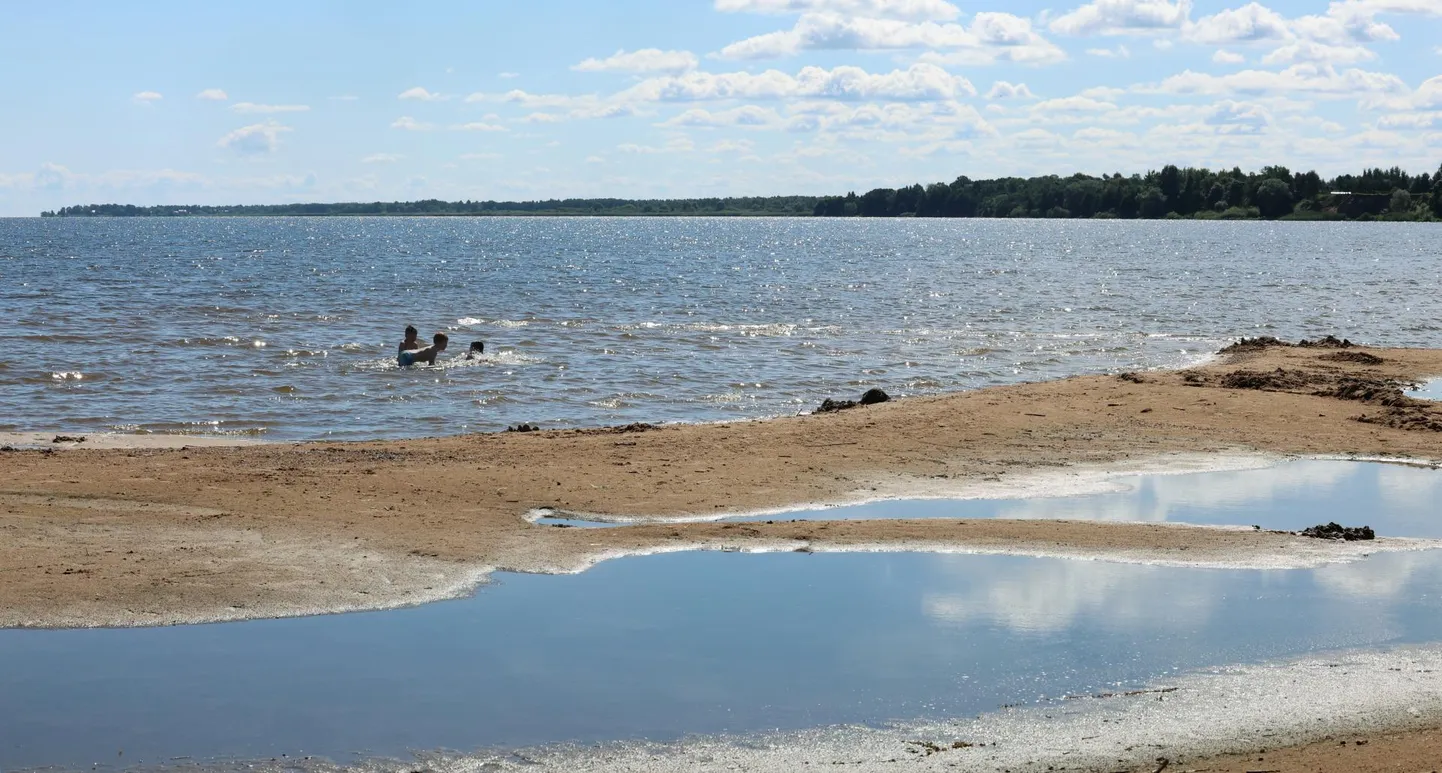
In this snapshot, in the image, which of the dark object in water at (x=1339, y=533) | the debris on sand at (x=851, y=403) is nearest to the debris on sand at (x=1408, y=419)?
the debris on sand at (x=851, y=403)

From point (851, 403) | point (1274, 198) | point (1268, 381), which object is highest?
point (1274, 198)

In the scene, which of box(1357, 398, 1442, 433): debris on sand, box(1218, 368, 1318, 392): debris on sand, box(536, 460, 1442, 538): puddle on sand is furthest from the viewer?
box(1218, 368, 1318, 392): debris on sand

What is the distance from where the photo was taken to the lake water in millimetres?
22969

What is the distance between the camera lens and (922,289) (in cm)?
5556

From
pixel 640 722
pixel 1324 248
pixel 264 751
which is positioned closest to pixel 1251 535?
pixel 640 722

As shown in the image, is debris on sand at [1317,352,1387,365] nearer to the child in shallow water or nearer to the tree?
the child in shallow water

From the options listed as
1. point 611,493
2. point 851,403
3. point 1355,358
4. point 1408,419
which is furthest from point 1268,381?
point 611,493

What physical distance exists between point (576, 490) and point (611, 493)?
1.09 feet

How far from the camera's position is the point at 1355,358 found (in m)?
25.9

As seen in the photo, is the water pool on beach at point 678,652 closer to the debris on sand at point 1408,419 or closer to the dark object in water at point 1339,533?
the dark object in water at point 1339,533

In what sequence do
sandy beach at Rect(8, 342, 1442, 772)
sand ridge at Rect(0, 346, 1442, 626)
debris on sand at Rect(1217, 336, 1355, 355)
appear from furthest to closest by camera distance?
debris on sand at Rect(1217, 336, 1355, 355)
sand ridge at Rect(0, 346, 1442, 626)
sandy beach at Rect(8, 342, 1442, 772)

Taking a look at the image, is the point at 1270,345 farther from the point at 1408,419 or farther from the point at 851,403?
the point at 851,403

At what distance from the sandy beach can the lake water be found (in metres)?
4.51

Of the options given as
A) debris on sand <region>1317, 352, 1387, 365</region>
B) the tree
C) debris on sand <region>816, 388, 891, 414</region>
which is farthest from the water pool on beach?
the tree
